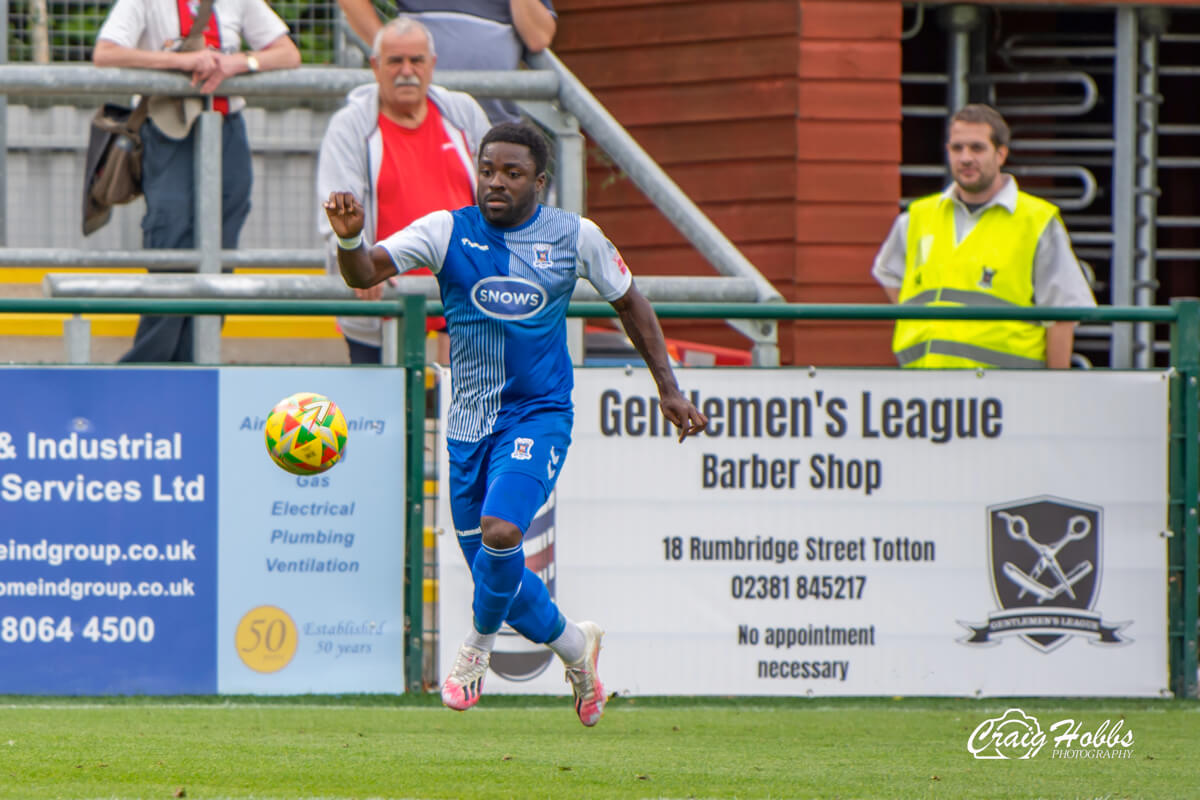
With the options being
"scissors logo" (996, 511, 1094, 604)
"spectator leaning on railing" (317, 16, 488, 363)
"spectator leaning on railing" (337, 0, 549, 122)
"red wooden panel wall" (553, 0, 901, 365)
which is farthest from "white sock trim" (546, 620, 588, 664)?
"red wooden panel wall" (553, 0, 901, 365)

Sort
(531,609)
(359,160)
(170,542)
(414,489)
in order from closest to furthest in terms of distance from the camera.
Result: 1. (531,609)
2. (170,542)
3. (414,489)
4. (359,160)

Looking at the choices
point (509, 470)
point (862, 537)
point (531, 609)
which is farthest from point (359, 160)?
point (862, 537)

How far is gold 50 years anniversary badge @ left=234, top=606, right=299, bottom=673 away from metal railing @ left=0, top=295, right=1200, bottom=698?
559 millimetres

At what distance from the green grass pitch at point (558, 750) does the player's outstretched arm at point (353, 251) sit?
1726 millimetres

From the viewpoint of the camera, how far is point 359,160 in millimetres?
8812

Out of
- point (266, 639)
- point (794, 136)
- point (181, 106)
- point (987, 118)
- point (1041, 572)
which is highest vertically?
point (794, 136)

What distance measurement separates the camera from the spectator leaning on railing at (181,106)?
30.4 feet

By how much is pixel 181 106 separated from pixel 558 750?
14.2ft

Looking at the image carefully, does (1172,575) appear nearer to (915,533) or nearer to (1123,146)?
(915,533)

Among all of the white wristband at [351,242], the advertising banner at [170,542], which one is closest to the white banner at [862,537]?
the advertising banner at [170,542]

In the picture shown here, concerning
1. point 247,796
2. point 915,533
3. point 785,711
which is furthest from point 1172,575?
point 247,796

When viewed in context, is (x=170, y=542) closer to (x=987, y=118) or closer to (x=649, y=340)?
(x=649, y=340)

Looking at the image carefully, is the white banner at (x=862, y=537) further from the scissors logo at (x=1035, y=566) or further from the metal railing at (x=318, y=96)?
the metal railing at (x=318, y=96)

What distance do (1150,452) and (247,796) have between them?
4.87 metres
